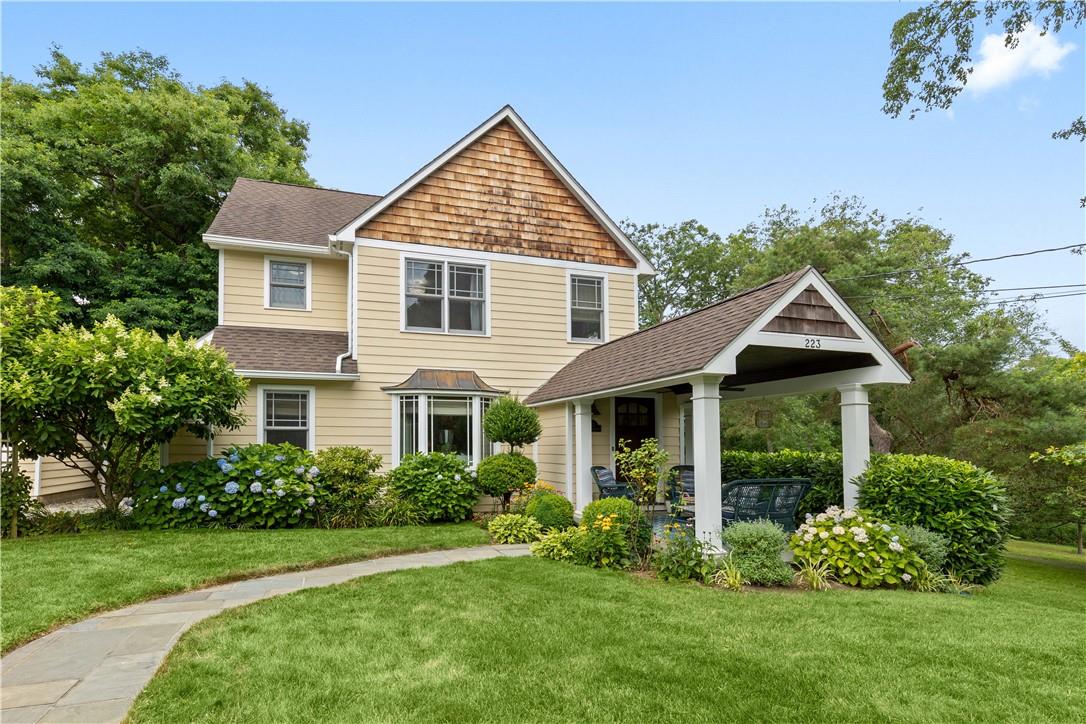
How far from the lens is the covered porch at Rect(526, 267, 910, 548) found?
6.70 meters

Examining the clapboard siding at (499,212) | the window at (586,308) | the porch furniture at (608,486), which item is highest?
the clapboard siding at (499,212)

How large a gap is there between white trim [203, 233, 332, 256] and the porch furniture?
7.22 m

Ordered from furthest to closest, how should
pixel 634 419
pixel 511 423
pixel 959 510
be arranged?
pixel 634 419 → pixel 511 423 → pixel 959 510

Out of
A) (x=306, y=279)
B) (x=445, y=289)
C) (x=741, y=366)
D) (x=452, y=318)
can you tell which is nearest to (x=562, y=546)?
(x=741, y=366)

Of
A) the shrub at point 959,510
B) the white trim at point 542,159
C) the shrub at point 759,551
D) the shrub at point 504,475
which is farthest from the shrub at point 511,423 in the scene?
the shrub at point 959,510

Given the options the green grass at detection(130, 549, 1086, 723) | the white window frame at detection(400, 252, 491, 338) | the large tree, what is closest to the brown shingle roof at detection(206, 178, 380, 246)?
the white window frame at detection(400, 252, 491, 338)

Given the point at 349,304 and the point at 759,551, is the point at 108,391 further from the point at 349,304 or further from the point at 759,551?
the point at 759,551

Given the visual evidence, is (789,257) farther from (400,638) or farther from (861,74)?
(400,638)

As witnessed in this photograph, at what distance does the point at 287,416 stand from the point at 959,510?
34.9 ft

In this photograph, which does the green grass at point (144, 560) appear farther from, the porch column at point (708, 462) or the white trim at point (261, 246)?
the white trim at point (261, 246)

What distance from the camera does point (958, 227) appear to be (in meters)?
26.7

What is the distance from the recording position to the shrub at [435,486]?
10.1 metres

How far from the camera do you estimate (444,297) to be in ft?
39.0

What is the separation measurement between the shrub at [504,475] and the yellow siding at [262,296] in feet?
15.2
